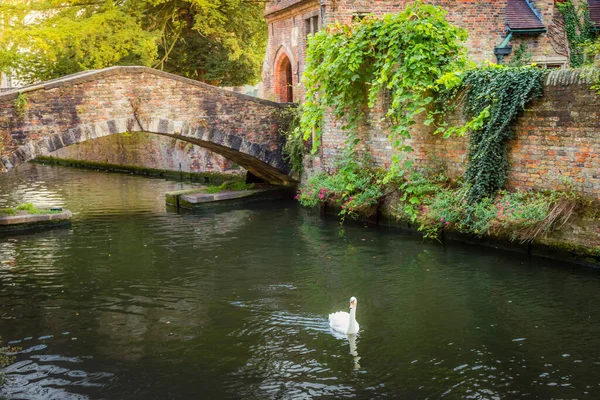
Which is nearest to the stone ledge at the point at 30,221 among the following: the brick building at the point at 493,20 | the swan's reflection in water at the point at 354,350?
the brick building at the point at 493,20

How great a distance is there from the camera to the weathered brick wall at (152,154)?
21.7 m

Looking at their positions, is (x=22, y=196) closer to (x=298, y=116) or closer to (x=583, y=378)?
(x=298, y=116)

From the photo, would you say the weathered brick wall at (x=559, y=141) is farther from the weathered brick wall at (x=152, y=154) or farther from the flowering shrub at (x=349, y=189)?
the weathered brick wall at (x=152, y=154)

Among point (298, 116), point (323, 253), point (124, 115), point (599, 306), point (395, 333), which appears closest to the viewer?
point (395, 333)

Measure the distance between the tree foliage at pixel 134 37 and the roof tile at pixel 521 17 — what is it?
760 centimetres

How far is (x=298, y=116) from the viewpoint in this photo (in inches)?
655

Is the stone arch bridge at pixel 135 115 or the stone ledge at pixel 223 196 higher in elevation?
the stone arch bridge at pixel 135 115

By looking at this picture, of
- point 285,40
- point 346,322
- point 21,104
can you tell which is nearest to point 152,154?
point 285,40

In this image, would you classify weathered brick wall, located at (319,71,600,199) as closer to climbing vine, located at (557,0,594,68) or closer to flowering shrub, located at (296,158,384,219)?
flowering shrub, located at (296,158,384,219)

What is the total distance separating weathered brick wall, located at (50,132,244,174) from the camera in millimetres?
21734

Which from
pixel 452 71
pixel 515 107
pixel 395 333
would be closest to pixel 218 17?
pixel 452 71

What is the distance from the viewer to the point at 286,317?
8.44 metres

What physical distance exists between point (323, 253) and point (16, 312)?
4.70m

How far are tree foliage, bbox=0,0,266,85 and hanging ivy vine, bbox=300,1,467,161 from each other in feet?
20.7
